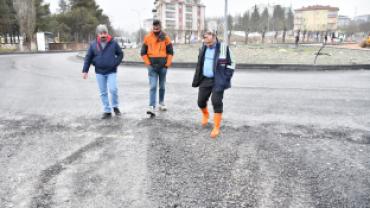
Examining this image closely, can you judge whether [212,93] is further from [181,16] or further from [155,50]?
[181,16]

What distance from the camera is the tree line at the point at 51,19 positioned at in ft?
128

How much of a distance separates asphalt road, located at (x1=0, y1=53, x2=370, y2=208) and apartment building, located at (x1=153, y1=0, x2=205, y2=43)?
8894cm

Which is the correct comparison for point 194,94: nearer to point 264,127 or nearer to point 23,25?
point 264,127

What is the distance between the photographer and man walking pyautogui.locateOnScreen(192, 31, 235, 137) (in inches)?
167

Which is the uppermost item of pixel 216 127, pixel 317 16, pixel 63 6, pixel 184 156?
pixel 317 16

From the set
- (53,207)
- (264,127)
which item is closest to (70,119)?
(53,207)

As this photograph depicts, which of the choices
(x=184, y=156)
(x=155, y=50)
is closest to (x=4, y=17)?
(x=155, y=50)

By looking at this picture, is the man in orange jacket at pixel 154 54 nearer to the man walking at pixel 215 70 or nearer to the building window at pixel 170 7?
the man walking at pixel 215 70

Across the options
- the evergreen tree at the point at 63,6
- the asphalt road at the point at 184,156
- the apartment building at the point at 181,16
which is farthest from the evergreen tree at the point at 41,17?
the asphalt road at the point at 184,156

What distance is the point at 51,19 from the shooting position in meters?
53.7

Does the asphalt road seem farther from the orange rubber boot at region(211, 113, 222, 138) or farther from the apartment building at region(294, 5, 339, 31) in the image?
the apartment building at region(294, 5, 339, 31)

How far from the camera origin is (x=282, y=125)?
4891mm

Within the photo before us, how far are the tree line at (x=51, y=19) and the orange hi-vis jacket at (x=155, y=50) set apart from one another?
1575 inches

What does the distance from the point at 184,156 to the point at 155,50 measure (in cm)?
245
